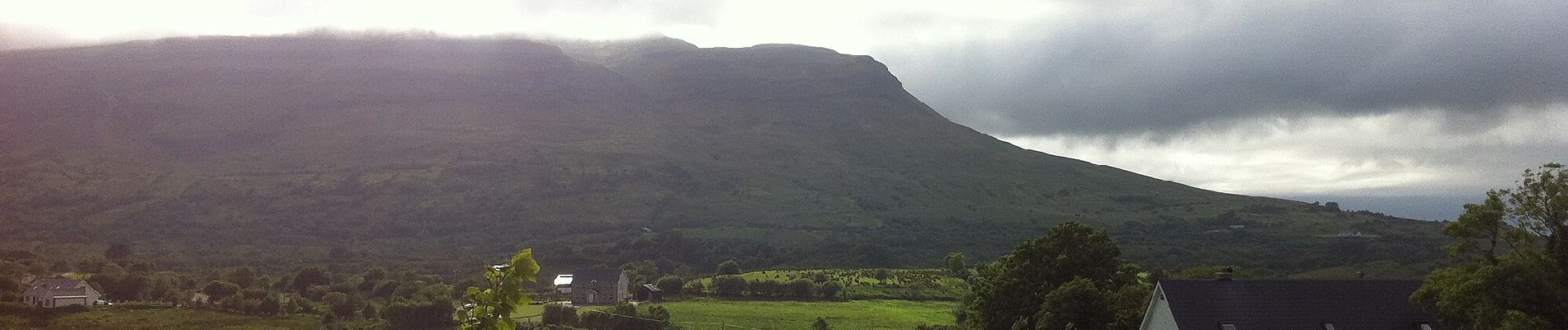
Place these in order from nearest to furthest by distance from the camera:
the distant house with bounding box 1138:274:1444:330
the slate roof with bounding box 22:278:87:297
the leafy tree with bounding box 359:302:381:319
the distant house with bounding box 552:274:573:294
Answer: the distant house with bounding box 1138:274:1444:330
the leafy tree with bounding box 359:302:381:319
the slate roof with bounding box 22:278:87:297
the distant house with bounding box 552:274:573:294

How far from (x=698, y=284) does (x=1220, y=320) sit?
2972 inches

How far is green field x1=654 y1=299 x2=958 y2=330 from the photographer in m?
82.7

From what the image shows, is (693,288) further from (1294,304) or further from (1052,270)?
(1294,304)

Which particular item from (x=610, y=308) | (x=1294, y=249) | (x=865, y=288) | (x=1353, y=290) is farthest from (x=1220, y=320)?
(x=1294, y=249)

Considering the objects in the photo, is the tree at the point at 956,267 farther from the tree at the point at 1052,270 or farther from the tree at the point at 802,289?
the tree at the point at 1052,270

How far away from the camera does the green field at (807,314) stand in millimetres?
82688

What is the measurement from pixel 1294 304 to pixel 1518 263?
370 inches

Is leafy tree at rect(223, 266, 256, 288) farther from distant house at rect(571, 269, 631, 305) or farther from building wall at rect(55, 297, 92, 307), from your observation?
distant house at rect(571, 269, 631, 305)

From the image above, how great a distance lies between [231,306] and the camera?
102750 millimetres

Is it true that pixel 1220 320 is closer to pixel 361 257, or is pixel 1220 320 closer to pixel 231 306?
pixel 231 306

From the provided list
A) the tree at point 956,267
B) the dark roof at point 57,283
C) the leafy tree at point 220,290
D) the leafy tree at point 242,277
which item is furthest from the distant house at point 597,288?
the dark roof at point 57,283

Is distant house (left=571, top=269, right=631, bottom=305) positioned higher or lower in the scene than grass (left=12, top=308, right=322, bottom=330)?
higher

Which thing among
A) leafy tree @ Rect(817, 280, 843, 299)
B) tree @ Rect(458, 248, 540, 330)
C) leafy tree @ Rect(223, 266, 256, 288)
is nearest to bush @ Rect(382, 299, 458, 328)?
leafy tree @ Rect(817, 280, 843, 299)

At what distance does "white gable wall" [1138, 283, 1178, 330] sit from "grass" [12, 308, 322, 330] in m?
70.1
